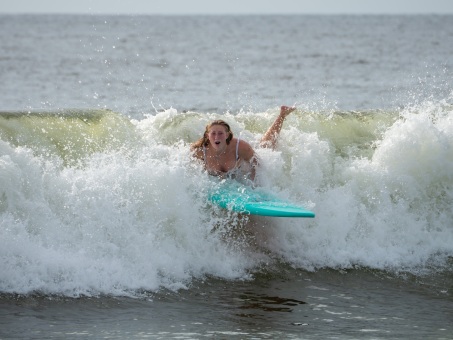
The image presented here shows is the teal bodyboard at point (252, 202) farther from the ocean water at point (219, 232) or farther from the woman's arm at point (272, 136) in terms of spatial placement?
the woman's arm at point (272, 136)

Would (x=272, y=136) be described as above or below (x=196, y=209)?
above

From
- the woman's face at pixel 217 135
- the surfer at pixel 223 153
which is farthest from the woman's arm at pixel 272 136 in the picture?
the woman's face at pixel 217 135

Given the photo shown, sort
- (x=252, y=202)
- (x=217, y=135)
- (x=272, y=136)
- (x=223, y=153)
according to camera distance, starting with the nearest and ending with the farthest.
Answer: (x=252, y=202)
(x=217, y=135)
(x=223, y=153)
(x=272, y=136)

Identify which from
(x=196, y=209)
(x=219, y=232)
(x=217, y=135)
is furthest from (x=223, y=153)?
(x=219, y=232)

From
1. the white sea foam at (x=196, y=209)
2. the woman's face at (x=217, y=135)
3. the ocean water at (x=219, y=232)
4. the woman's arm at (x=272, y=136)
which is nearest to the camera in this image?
the ocean water at (x=219, y=232)

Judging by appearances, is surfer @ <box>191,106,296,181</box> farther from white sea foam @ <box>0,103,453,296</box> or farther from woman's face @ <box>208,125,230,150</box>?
white sea foam @ <box>0,103,453,296</box>

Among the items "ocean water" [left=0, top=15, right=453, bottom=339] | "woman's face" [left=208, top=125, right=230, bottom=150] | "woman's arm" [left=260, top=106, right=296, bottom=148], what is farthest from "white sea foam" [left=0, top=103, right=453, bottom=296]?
"woman's face" [left=208, top=125, right=230, bottom=150]

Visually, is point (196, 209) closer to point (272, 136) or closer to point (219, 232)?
point (219, 232)

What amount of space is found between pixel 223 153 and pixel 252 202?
2.73 feet

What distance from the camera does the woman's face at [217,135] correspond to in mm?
8930

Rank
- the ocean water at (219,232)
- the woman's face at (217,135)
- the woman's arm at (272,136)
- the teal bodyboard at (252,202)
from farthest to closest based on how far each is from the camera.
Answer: the woman's arm at (272,136) → the woman's face at (217,135) → the teal bodyboard at (252,202) → the ocean water at (219,232)

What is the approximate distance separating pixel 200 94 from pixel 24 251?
464 inches

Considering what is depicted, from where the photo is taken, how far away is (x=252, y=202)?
8555mm

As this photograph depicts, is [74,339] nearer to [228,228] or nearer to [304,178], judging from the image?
[228,228]
